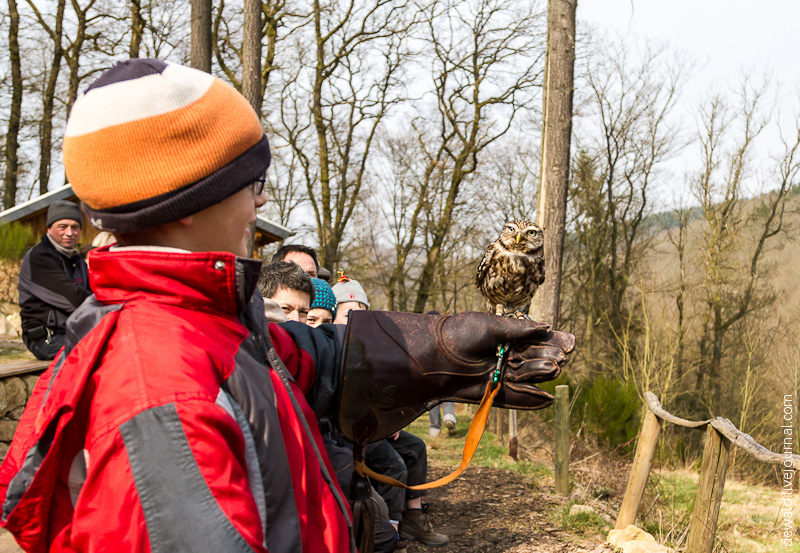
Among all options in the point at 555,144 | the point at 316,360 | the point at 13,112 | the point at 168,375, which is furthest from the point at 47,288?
the point at 13,112

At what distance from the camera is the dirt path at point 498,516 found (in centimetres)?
439

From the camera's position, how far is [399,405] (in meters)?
1.36

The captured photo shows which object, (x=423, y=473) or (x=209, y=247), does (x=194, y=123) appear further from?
(x=423, y=473)

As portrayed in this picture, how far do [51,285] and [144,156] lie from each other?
4717mm

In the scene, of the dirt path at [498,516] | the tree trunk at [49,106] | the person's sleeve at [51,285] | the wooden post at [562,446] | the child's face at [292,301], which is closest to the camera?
the child's face at [292,301]

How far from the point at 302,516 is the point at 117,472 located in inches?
10.3

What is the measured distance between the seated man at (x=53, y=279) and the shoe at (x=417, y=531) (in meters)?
3.05

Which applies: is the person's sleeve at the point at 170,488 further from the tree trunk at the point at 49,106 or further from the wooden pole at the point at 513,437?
the tree trunk at the point at 49,106

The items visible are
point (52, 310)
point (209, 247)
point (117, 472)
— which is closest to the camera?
point (117, 472)

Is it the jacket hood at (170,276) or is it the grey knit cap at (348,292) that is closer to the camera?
the jacket hood at (170,276)

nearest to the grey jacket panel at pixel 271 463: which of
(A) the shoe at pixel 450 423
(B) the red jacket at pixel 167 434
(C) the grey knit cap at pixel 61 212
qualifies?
(B) the red jacket at pixel 167 434

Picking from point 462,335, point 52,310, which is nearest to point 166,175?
point 462,335

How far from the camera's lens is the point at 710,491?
149 inches

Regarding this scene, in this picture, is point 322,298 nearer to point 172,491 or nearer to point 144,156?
point 144,156
